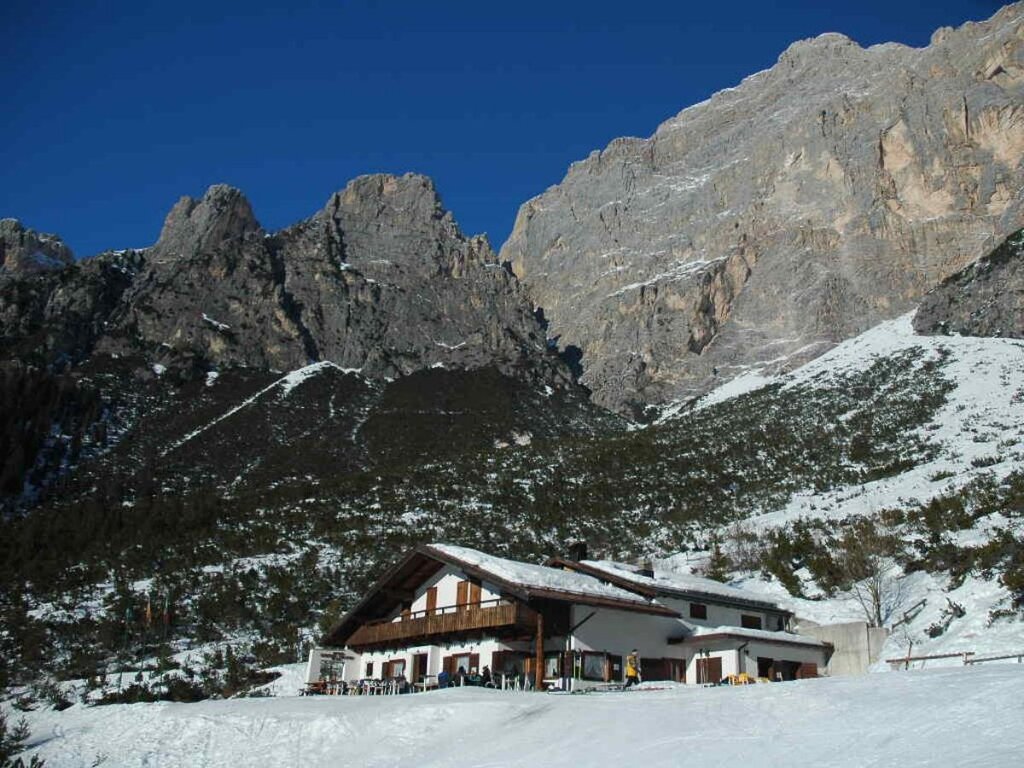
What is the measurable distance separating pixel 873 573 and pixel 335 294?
442 ft

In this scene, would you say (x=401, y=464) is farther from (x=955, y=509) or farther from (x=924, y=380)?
(x=955, y=509)

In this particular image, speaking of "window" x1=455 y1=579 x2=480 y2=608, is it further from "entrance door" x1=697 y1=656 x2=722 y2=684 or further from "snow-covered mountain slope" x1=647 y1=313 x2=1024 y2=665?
"snow-covered mountain slope" x1=647 y1=313 x2=1024 y2=665

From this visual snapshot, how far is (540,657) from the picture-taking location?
27.6 meters

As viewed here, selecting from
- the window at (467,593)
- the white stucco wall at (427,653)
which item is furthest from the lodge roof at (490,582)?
the white stucco wall at (427,653)

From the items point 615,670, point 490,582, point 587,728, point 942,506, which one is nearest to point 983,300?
point 942,506

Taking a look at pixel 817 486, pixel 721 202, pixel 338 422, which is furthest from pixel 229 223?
pixel 817 486

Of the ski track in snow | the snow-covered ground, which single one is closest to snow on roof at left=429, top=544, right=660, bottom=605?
the snow-covered ground

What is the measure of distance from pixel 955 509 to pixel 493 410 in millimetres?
83826

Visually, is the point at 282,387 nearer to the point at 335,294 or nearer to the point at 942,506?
the point at 335,294

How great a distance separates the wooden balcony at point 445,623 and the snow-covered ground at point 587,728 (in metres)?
5.30

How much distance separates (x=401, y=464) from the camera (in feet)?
337

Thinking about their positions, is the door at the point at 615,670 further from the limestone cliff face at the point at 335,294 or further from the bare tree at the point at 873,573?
the limestone cliff face at the point at 335,294

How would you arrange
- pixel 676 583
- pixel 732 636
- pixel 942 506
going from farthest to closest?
pixel 942 506 → pixel 676 583 → pixel 732 636

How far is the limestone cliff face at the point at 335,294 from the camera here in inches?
5945
